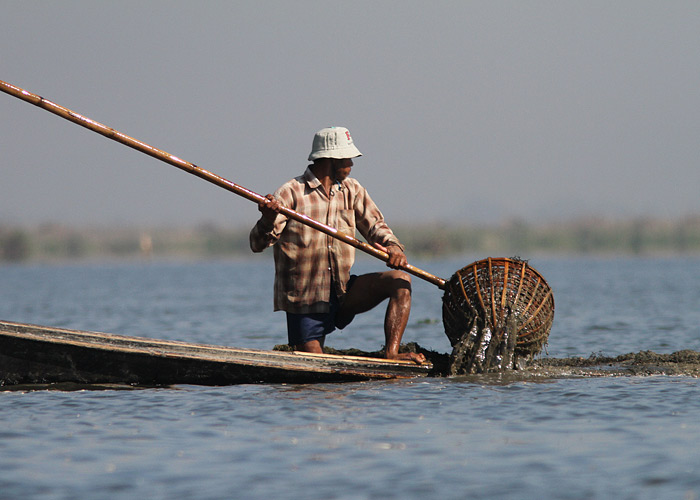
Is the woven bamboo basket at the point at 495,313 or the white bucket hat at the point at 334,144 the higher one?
the white bucket hat at the point at 334,144

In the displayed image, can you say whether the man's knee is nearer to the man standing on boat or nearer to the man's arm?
the man standing on boat

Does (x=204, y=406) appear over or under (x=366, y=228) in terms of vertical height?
under

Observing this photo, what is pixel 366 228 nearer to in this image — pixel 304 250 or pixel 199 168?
pixel 304 250

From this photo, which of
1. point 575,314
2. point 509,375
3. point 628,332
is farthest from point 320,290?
point 575,314

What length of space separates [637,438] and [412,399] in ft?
5.63

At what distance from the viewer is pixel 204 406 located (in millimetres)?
6488

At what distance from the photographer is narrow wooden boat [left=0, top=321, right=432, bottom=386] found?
678 centimetres

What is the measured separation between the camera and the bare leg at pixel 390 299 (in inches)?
279

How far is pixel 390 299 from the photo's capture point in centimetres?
722

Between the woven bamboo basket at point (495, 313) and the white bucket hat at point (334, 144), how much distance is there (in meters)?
1.28

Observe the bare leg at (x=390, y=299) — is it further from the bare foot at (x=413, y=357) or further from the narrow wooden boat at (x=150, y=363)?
the narrow wooden boat at (x=150, y=363)

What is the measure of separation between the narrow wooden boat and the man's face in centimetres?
138

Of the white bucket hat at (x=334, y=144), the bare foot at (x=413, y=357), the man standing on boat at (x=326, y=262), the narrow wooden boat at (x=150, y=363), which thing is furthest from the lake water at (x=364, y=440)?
the white bucket hat at (x=334, y=144)

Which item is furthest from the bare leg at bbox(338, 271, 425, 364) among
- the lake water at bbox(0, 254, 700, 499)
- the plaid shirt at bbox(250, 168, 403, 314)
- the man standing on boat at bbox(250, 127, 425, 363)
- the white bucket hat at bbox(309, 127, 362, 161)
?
the white bucket hat at bbox(309, 127, 362, 161)
